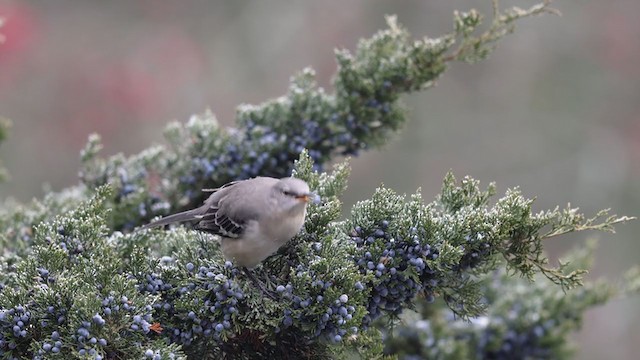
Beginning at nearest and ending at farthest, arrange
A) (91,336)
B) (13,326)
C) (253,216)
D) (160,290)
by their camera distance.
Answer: (91,336) → (13,326) → (160,290) → (253,216)

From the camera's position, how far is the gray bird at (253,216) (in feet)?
7.14

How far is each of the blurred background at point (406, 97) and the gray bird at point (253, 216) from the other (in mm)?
4851

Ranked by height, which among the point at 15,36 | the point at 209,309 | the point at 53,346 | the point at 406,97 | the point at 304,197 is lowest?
the point at 53,346

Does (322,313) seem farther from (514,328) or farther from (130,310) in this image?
(514,328)

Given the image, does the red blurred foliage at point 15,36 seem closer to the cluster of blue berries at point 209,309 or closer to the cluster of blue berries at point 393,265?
the cluster of blue berries at point 209,309

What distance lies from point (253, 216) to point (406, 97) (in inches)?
219

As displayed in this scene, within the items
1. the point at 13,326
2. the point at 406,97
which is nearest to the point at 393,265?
the point at 13,326

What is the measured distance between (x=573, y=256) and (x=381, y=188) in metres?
1.47

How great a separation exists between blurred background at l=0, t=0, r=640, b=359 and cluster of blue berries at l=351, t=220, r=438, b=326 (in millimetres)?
5138

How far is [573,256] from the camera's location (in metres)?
3.30

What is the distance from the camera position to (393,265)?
2.10 metres

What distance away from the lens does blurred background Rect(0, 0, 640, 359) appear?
751 centimetres

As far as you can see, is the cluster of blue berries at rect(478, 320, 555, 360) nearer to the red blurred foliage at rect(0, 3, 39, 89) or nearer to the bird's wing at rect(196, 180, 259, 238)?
the bird's wing at rect(196, 180, 259, 238)

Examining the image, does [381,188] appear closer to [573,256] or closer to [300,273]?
[300,273]
